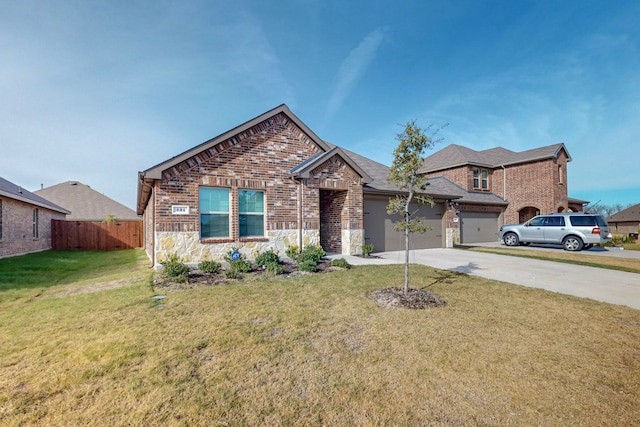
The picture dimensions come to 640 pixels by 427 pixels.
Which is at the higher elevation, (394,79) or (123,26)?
(394,79)

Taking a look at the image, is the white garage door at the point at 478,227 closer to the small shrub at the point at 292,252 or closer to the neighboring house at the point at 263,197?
the neighboring house at the point at 263,197

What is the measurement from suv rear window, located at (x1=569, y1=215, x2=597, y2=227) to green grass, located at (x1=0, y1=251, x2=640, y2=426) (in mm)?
11698

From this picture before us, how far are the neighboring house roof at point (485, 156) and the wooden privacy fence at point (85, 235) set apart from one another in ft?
71.5

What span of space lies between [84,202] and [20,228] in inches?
733

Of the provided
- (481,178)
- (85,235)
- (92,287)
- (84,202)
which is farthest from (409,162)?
(84,202)

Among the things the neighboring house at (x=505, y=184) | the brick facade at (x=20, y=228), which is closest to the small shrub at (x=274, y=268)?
the brick facade at (x=20, y=228)

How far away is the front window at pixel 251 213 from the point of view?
9.75 m

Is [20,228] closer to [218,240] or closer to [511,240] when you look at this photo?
[218,240]

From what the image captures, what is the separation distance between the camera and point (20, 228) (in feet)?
44.6

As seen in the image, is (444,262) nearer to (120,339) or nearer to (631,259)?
(631,259)

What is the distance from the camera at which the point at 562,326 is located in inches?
166

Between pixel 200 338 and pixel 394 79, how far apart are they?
1341 centimetres

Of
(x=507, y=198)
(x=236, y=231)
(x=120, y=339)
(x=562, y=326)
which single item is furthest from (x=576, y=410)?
(x=507, y=198)

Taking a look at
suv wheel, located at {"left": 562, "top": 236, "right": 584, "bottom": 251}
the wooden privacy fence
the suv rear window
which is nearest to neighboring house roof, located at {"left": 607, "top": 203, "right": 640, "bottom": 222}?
the suv rear window
